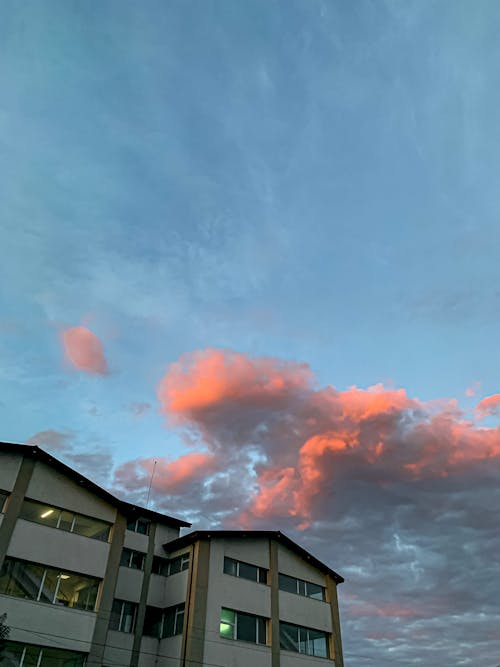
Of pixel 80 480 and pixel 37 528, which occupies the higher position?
pixel 80 480

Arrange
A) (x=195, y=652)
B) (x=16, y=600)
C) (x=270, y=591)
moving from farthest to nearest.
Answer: (x=270, y=591) → (x=195, y=652) → (x=16, y=600)

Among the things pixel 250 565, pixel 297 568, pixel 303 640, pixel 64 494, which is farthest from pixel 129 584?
pixel 303 640

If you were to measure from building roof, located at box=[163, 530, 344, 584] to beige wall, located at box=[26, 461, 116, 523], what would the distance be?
641 cm

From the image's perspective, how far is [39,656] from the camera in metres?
24.9

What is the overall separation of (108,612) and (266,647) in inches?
446

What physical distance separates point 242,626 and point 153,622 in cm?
603

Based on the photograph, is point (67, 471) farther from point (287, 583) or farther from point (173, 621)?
point (287, 583)

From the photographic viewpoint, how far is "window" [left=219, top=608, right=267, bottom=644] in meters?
32.1

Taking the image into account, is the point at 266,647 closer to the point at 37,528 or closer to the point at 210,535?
the point at 210,535

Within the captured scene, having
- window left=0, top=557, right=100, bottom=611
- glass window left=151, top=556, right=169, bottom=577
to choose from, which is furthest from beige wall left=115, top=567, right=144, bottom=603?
window left=0, top=557, right=100, bottom=611

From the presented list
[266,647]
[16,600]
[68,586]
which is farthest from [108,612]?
[266,647]

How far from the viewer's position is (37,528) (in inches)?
1082

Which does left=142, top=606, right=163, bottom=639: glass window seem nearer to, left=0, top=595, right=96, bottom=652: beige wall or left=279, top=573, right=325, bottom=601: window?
left=0, top=595, right=96, bottom=652: beige wall

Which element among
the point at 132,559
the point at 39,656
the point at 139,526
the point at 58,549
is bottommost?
the point at 39,656
